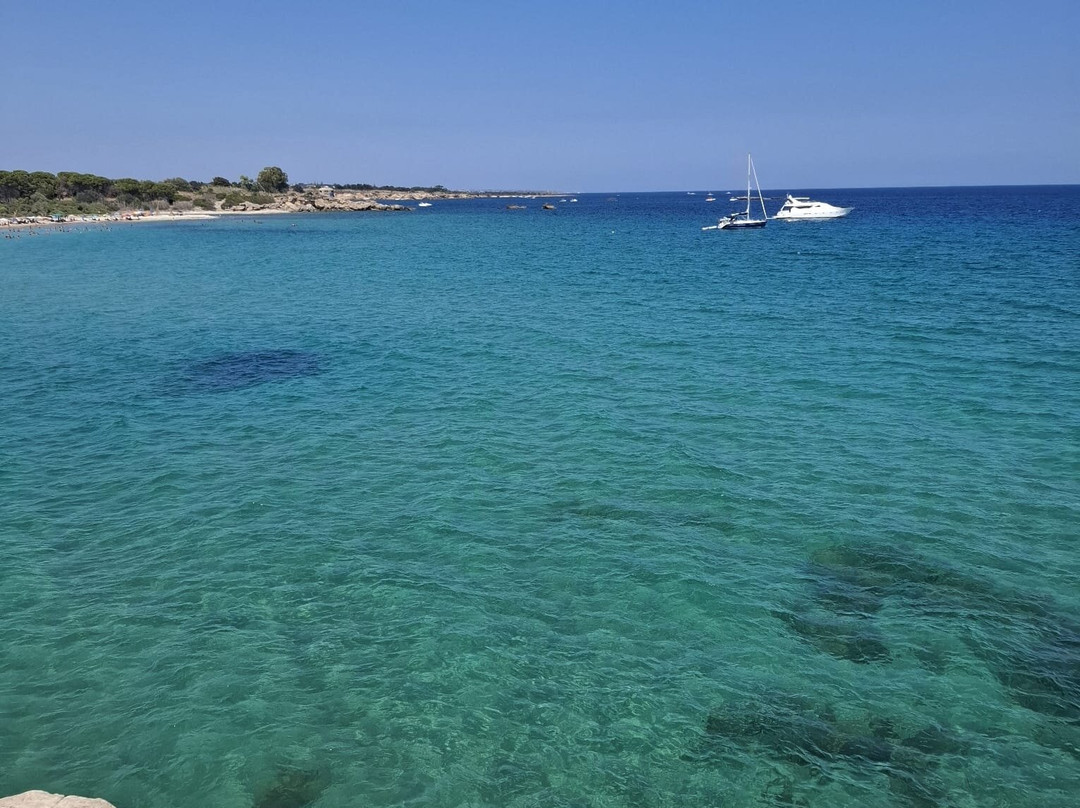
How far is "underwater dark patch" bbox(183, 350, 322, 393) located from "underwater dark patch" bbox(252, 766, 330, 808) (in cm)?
1975

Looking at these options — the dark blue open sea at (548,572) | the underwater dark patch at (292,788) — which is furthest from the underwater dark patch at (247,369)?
the underwater dark patch at (292,788)

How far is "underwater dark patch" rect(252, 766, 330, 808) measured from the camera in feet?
28.9

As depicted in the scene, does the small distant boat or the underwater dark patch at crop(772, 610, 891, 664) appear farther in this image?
the small distant boat

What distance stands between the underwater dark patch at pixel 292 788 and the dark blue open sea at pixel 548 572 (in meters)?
0.07

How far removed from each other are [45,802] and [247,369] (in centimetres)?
2359

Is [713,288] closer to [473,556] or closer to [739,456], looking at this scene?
[739,456]

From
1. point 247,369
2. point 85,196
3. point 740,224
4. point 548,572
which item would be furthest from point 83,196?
point 548,572

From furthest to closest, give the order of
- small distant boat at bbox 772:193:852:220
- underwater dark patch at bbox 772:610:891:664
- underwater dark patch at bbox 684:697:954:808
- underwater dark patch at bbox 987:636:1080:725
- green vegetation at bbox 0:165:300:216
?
1. green vegetation at bbox 0:165:300:216
2. small distant boat at bbox 772:193:852:220
3. underwater dark patch at bbox 772:610:891:664
4. underwater dark patch at bbox 987:636:1080:725
5. underwater dark patch at bbox 684:697:954:808

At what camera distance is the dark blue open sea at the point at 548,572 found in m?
9.47

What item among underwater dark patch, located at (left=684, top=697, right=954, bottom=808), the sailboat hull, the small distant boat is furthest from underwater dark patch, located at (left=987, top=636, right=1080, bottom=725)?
the small distant boat

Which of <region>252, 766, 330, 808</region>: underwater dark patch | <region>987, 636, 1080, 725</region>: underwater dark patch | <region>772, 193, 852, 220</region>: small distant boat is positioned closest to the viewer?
<region>252, 766, 330, 808</region>: underwater dark patch

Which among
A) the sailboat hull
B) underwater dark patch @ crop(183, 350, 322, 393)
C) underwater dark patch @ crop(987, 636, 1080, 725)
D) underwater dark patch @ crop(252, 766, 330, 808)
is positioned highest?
the sailboat hull

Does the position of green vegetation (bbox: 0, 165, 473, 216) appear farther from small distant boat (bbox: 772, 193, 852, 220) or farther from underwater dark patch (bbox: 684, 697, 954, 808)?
underwater dark patch (bbox: 684, 697, 954, 808)

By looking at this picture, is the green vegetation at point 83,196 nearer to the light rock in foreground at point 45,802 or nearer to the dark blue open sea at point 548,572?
the dark blue open sea at point 548,572
